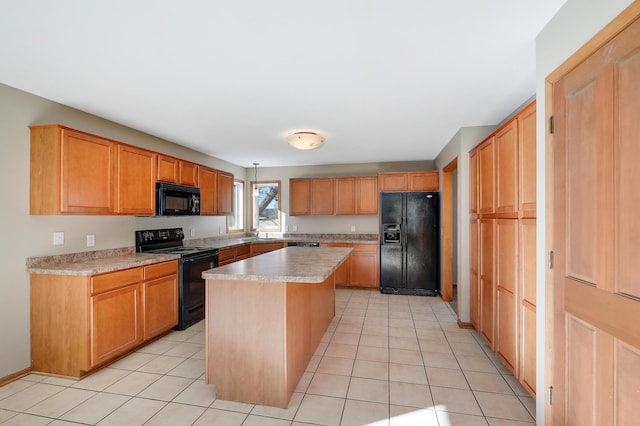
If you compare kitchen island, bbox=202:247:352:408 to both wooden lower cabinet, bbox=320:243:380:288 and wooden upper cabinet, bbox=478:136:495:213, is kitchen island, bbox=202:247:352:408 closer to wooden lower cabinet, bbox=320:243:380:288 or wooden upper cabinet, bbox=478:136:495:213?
wooden upper cabinet, bbox=478:136:495:213

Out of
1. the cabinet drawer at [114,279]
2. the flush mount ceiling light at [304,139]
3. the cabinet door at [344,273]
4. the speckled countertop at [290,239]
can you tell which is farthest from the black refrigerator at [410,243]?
the cabinet drawer at [114,279]

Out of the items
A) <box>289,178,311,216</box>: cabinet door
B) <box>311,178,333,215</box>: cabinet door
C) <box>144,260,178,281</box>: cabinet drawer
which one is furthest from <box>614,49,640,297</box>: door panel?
<box>289,178,311,216</box>: cabinet door

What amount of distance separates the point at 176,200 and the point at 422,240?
3.85 m

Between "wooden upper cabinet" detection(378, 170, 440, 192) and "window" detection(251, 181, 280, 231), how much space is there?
2342 millimetres

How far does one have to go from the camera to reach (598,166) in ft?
4.25

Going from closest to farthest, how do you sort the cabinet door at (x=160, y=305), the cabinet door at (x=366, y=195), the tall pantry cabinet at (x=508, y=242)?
the tall pantry cabinet at (x=508, y=242) → the cabinet door at (x=160, y=305) → the cabinet door at (x=366, y=195)

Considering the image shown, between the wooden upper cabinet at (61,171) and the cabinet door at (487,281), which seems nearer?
the wooden upper cabinet at (61,171)

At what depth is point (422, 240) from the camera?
16.6 ft

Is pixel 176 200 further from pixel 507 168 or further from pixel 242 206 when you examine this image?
pixel 507 168

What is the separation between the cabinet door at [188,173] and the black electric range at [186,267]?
2.42 ft

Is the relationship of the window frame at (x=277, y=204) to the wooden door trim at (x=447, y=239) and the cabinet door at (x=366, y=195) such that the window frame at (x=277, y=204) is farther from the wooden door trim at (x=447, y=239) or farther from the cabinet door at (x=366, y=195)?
the wooden door trim at (x=447, y=239)

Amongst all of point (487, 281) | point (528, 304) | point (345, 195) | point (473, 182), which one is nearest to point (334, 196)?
point (345, 195)

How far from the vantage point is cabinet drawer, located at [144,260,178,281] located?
3.10 metres

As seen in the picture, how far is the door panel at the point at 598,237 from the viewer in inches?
44.8
